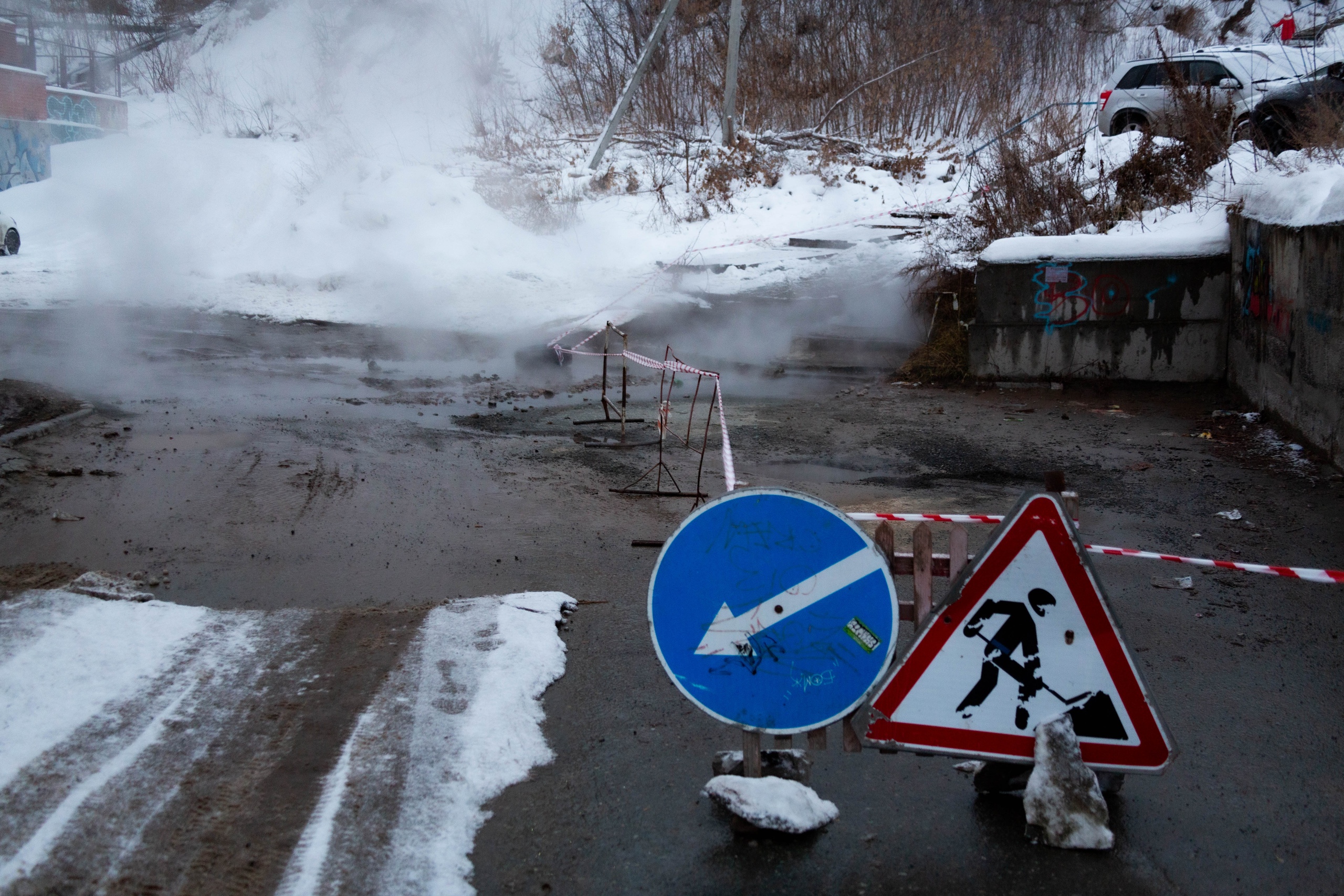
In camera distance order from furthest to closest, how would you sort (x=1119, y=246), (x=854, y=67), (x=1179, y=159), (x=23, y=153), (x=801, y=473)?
(x=23, y=153)
(x=854, y=67)
(x=1179, y=159)
(x=1119, y=246)
(x=801, y=473)

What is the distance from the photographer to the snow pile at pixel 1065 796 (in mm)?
3191

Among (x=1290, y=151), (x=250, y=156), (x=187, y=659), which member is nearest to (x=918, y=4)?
(x=1290, y=151)

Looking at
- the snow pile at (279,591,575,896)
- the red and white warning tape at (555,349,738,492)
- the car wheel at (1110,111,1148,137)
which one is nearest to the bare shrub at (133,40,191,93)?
the red and white warning tape at (555,349,738,492)

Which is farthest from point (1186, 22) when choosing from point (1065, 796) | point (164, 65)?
point (164, 65)

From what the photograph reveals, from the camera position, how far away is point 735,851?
326 cm

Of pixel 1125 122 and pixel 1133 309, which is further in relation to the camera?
pixel 1125 122

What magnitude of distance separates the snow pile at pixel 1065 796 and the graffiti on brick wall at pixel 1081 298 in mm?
10146

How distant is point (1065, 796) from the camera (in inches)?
126

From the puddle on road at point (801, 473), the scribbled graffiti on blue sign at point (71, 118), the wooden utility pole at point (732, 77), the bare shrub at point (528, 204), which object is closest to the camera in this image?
the puddle on road at point (801, 473)

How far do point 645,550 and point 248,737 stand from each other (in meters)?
3.13

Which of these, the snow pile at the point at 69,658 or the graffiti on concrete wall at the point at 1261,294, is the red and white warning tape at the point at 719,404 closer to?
the snow pile at the point at 69,658

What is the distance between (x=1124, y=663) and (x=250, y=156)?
26.2 m

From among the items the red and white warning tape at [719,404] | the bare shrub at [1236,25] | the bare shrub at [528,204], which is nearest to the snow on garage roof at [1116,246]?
the red and white warning tape at [719,404]

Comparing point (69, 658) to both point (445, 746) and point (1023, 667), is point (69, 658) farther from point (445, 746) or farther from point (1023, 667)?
point (1023, 667)
